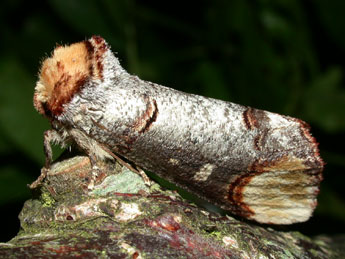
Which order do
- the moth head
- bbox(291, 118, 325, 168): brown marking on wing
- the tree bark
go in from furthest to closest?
1. bbox(291, 118, 325, 168): brown marking on wing
2. the moth head
3. the tree bark

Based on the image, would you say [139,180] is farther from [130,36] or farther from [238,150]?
[130,36]

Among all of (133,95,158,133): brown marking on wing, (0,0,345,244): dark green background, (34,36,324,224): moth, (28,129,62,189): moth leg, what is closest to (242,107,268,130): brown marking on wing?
(34,36,324,224): moth

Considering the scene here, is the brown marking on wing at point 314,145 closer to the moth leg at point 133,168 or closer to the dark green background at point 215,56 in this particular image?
the moth leg at point 133,168

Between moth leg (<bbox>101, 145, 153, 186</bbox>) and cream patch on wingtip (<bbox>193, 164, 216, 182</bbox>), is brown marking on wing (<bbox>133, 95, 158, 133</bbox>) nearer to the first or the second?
moth leg (<bbox>101, 145, 153, 186</bbox>)

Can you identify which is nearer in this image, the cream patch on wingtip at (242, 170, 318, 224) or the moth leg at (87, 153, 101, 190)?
the moth leg at (87, 153, 101, 190)

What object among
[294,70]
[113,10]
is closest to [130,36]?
[113,10]

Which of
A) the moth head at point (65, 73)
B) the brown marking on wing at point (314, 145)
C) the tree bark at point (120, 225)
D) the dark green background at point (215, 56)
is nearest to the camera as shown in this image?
the tree bark at point (120, 225)

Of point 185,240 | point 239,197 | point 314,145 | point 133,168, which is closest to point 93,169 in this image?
point 133,168

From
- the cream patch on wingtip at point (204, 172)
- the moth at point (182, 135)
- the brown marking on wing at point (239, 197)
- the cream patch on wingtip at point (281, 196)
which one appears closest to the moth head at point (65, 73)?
the moth at point (182, 135)
